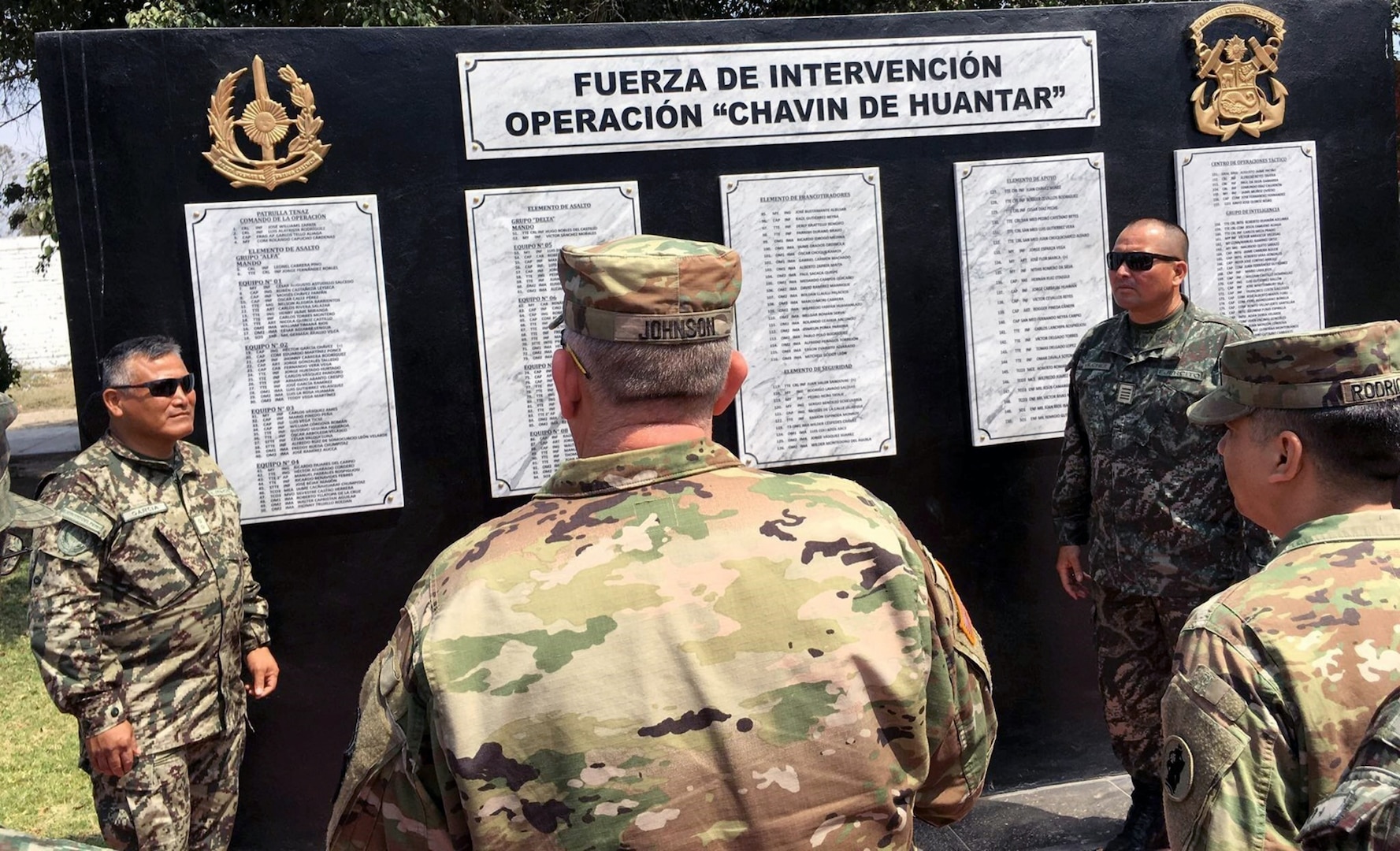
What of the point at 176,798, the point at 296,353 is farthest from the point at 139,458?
the point at 176,798

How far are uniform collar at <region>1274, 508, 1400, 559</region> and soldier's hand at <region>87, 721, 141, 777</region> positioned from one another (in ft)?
9.07

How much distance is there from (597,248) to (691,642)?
572mm

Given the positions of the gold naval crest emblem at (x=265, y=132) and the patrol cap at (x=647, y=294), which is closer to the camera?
the patrol cap at (x=647, y=294)

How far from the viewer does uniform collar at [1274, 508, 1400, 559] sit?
1.73 m

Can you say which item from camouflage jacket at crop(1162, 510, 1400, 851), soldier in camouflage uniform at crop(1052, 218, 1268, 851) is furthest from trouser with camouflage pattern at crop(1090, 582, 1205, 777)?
camouflage jacket at crop(1162, 510, 1400, 851)

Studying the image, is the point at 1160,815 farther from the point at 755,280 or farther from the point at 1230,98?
the point at 1230,98

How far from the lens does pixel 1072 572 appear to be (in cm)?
411

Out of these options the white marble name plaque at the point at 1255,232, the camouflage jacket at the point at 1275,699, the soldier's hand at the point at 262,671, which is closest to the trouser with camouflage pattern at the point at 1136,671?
the white marble name plaque at the point at 1255,232

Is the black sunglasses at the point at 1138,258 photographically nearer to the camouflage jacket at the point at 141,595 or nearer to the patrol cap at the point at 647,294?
the patrol cap at the point at 647,294

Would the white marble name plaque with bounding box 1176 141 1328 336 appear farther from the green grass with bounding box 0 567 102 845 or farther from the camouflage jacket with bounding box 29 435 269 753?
the green grass with bounding box 0 567 102 845

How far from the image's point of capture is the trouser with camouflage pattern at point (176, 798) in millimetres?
3236

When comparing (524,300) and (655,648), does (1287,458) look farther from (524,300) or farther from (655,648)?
(524,300)

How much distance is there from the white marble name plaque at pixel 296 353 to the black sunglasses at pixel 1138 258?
228 cm

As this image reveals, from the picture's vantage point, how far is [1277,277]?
14.9 feet
